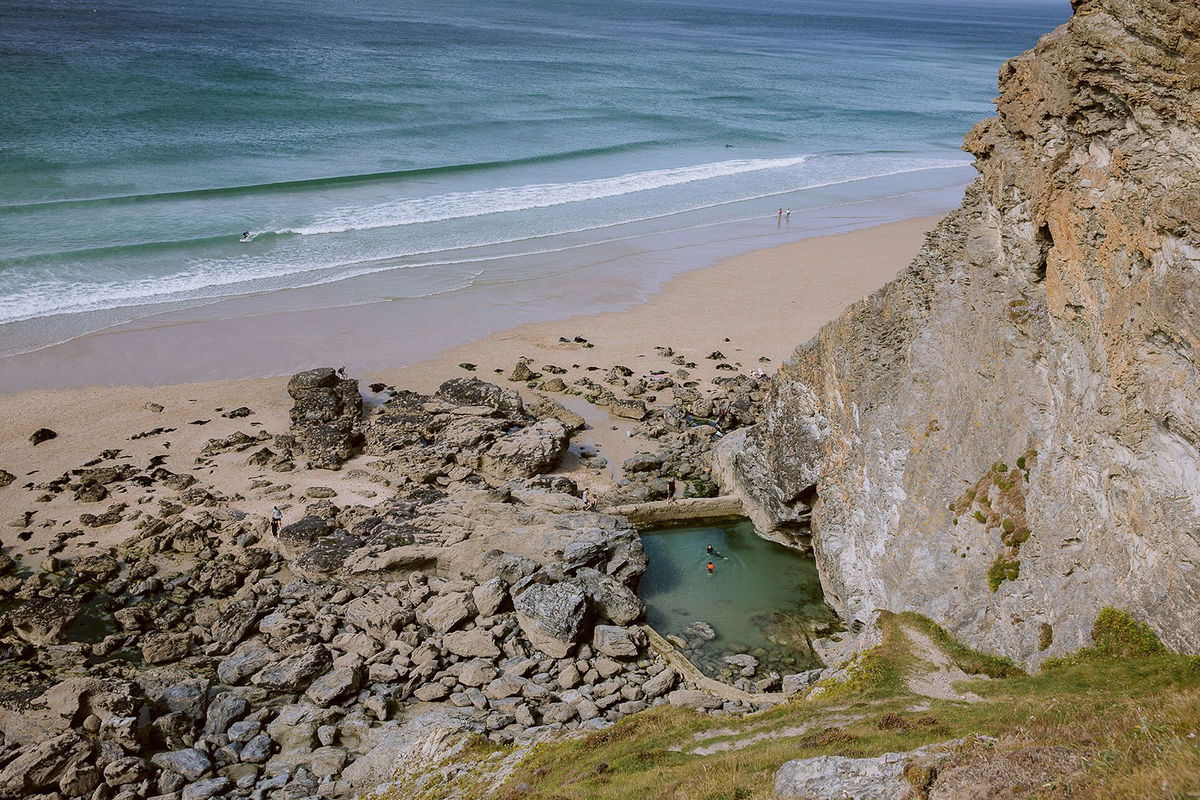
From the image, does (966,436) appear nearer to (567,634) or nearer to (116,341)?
(567,634)

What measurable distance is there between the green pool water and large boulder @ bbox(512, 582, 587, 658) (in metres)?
2.68

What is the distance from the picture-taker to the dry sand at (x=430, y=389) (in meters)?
27.6

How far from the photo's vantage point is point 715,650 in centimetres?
2234

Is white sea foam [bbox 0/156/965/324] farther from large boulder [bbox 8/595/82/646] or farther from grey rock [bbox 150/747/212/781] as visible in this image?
grey rock [bbox 150/747/212/781]

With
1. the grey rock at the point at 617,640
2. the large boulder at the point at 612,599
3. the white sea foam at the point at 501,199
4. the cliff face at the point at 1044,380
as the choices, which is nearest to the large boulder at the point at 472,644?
the grey rock at the point at 617,640

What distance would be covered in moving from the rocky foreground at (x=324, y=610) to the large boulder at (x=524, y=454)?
75 millimetres

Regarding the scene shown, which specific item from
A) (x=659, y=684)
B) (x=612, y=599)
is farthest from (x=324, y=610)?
(x=659, y=684)

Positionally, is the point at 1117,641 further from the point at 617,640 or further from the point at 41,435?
the point at 41,435

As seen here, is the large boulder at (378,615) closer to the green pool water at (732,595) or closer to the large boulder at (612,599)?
the large boulder at (612,599)

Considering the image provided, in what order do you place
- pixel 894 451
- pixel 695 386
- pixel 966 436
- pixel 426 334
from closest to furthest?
1. pixel 966 436
2. pixel 894 451
3. pixel 695 386
4. pixel 426 334

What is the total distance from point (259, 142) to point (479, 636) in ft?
195

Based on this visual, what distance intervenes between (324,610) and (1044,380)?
18.1m

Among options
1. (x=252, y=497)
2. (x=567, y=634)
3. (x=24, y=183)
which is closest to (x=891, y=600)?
(x=567, y=634)

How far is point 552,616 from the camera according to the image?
21.7 metres
